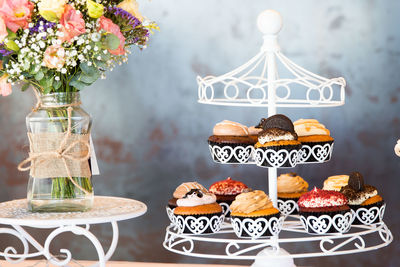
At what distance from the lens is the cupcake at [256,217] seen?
223 centimetres

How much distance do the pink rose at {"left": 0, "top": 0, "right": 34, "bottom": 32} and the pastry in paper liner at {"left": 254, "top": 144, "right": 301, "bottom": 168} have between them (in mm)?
965

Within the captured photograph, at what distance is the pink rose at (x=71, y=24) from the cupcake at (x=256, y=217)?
861 millimetres

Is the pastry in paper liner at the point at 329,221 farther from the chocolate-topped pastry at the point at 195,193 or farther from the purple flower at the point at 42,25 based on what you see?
the purple flower at the point at 42,25

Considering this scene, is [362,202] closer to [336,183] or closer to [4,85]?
[336,183]

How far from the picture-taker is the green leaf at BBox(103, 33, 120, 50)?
2150mm

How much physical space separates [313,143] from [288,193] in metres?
0.38

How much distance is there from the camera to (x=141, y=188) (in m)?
4.19

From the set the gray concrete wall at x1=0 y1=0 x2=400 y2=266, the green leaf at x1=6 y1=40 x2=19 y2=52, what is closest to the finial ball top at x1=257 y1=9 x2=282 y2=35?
the green leaf at x1=6 y1=40 x2=19 y2=52

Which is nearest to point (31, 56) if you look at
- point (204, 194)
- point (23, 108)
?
point (204, 194)

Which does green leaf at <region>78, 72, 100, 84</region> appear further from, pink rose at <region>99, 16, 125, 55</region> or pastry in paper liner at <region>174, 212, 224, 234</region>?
pastry in paper liner at <region>174, 212, 224, 234</region>

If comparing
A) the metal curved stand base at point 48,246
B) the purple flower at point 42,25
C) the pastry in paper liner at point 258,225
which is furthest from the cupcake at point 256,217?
the purple flower at point 42,25

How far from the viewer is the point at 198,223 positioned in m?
2.33

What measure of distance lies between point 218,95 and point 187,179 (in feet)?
1.99

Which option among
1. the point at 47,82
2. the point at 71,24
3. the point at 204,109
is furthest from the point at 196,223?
the point at 204,109
